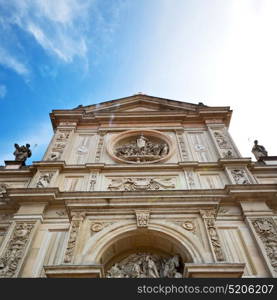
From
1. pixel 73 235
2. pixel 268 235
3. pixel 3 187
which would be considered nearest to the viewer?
pixel 268 235

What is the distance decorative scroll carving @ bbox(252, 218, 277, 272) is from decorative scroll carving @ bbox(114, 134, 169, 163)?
4.16 metres

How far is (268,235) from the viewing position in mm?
6590

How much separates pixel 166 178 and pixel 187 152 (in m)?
1.84

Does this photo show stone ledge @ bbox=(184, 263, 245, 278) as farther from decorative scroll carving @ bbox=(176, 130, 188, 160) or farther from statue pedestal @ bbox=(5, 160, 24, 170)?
statue pedestal @ bbox=(5, 160, 24, 170)

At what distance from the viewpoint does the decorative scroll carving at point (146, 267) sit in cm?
643

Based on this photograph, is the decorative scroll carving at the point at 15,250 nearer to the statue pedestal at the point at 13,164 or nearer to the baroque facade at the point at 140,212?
the baroque facade at the point at 140,212

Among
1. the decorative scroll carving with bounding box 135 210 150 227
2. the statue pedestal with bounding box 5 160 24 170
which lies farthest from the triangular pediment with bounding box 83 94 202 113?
the decorative scroll carving with bounding box 135 210 150 227

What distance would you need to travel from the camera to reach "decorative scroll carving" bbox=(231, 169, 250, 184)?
328 inches

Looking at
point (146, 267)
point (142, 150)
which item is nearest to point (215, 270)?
point (146, 267)

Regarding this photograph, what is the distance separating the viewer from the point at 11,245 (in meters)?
6.48

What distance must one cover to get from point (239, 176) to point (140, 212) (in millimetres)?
3401

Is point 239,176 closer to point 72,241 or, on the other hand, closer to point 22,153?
point 72,241
